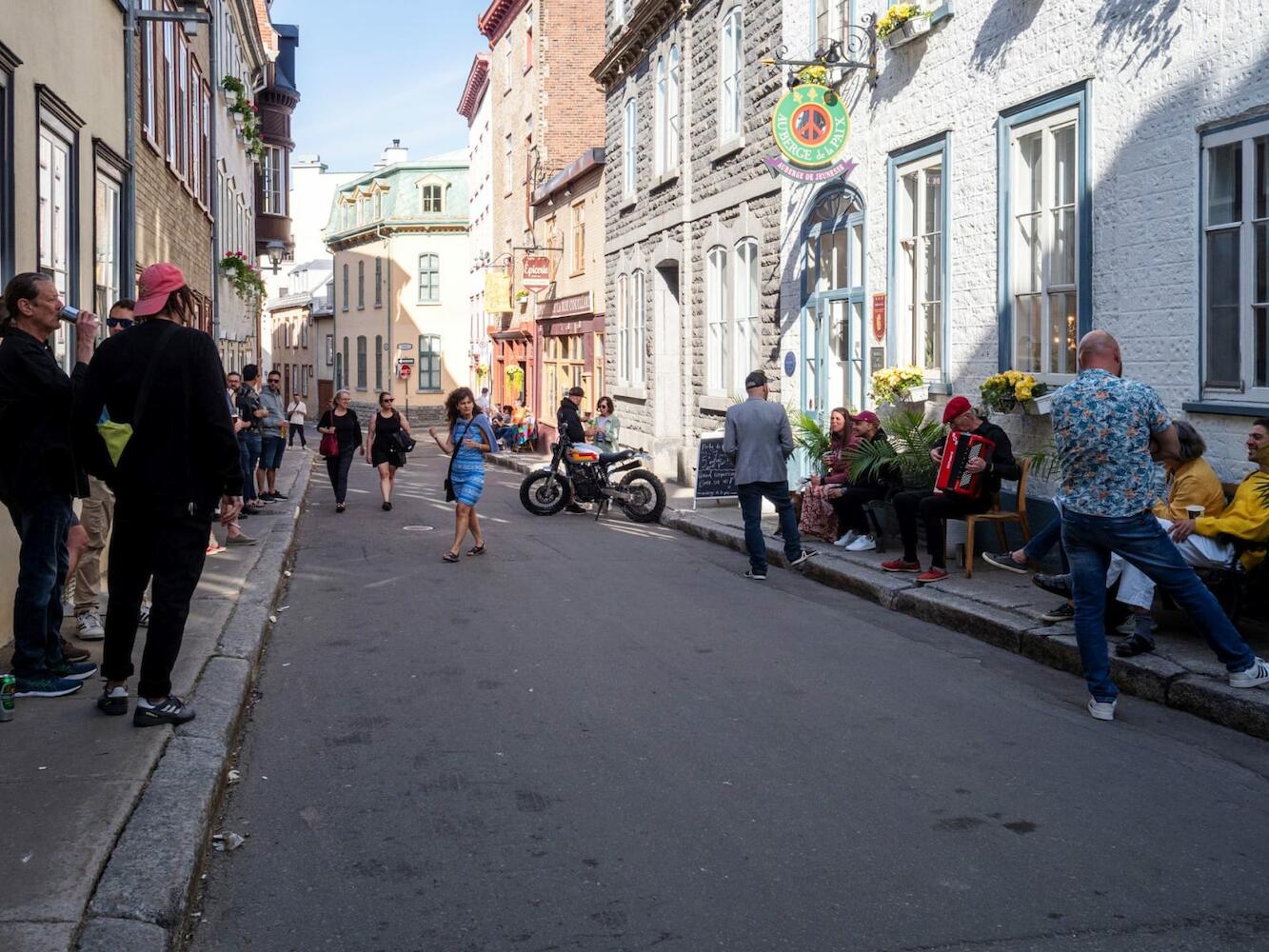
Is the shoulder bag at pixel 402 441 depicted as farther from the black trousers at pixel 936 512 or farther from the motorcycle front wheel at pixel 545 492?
the black trousers at pixel 936 512

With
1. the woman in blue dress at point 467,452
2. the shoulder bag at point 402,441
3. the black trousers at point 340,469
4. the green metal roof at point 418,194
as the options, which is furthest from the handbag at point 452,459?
the green metal roof at point 418,194

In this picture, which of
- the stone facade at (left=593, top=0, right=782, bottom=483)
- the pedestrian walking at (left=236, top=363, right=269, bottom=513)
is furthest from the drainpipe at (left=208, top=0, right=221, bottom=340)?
the stone facade at (left=593, top=0, right=782, bottom=483)

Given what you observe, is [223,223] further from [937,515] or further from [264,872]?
[264,872]

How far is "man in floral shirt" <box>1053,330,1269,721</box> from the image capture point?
6742 millimetres

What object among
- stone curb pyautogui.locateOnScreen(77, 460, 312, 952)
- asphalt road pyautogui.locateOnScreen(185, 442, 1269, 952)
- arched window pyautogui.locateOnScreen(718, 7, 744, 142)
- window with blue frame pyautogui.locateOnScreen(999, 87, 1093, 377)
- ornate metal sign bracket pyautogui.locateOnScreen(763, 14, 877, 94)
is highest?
arched window pyautogui.locateOnScreen(718, 7, 744, 142)

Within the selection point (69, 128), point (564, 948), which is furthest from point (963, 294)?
point (564, 948)

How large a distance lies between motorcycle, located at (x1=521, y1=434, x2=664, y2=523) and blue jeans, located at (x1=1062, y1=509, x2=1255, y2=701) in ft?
35.9

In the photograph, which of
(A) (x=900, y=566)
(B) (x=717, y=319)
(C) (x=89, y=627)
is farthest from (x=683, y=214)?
(C) (x=89, y=627)

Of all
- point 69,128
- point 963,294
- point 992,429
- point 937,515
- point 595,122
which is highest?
point 595,122

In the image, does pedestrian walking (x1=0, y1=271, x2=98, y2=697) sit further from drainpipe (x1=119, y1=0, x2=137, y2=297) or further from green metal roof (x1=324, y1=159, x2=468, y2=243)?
green metal roof (x1=324, y1=159, x2=468, y2=243)

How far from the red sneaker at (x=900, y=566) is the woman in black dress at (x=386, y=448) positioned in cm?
883

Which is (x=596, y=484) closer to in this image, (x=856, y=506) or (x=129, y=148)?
(x=856, y=506)

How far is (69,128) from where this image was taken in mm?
10453

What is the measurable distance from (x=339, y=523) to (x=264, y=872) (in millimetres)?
12703
